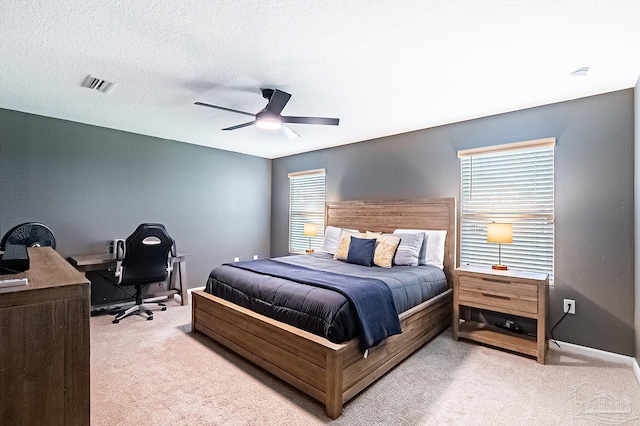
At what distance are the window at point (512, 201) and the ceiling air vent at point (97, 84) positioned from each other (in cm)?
368

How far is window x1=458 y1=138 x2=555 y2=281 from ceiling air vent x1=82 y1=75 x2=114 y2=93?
3.68 metres

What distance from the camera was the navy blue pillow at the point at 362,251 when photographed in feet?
11.8

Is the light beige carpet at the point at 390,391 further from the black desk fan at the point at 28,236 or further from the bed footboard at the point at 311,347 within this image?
the black desk fan at the point at 28,236

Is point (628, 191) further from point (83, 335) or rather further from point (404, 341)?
point (83, 335)

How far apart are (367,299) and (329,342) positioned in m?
0.44

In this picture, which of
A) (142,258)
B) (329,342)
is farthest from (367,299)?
(142,258)

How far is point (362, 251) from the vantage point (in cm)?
366

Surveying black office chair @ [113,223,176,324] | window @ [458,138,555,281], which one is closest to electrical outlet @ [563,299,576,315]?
window @ [458,138,555,281]

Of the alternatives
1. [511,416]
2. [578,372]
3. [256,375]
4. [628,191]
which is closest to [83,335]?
[256,375]

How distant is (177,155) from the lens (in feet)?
16.1

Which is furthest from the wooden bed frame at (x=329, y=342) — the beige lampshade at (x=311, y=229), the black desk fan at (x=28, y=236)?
the black desk fan at (x=28, y=236)

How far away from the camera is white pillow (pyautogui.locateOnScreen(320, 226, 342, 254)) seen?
4520 millimetres

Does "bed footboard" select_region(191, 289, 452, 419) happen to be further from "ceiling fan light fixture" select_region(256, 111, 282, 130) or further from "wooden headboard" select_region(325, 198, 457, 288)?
"ceiling fan light fixture" select_region(256, 111, 282, 130)

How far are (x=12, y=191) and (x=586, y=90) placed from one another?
5982 mm
